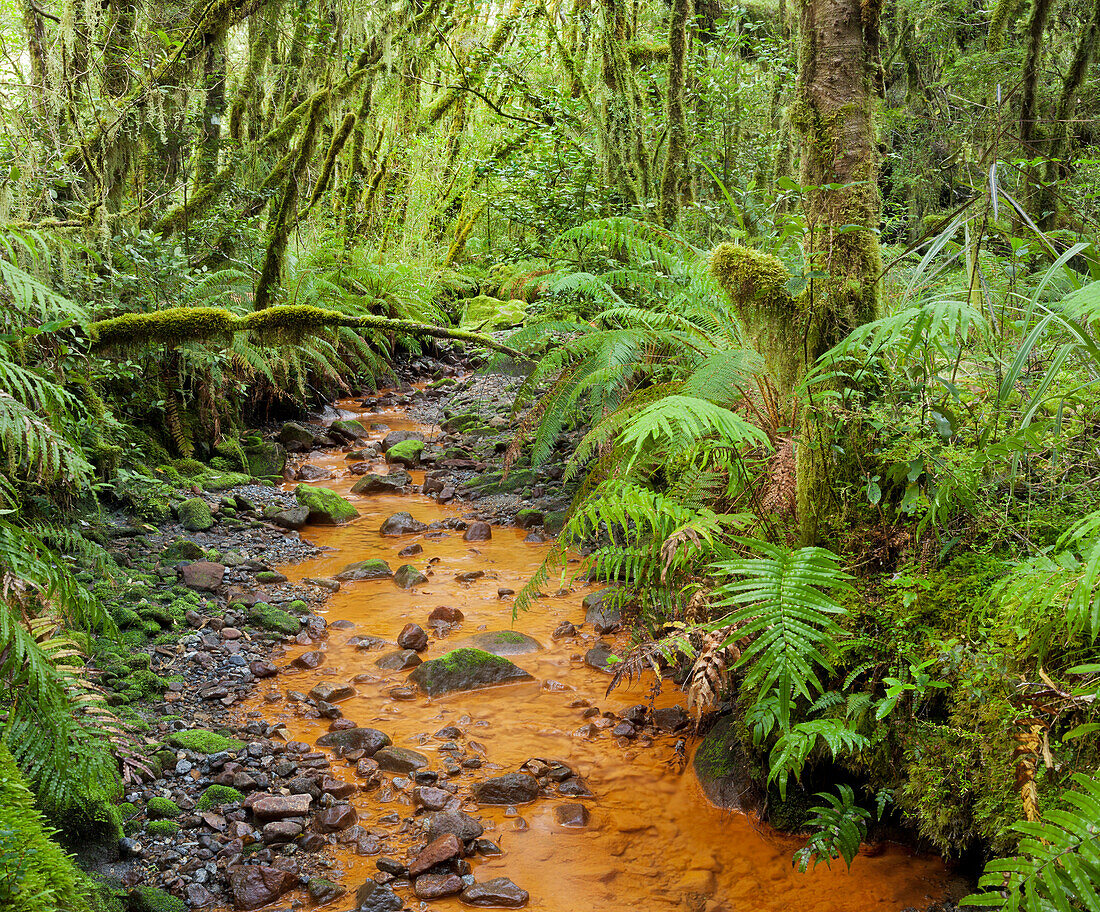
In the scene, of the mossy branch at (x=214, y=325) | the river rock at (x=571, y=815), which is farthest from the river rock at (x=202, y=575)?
the river rock at (x=571, y=815)

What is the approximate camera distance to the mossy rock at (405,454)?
7641mm

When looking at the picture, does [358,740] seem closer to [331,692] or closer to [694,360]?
[331,692]

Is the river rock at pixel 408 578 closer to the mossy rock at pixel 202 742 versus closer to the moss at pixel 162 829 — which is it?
the mossy rock at pixel 202 742

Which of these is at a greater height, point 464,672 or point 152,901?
point 152,901

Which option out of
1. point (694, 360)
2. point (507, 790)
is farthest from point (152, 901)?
point (694, 360)

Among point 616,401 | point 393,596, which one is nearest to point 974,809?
point 616,401

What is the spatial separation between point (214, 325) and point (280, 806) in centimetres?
390

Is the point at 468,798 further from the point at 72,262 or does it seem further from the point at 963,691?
the point at 72,262

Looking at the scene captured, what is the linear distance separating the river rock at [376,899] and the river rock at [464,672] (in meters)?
1.34

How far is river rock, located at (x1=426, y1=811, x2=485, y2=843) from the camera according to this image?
2.64 metres

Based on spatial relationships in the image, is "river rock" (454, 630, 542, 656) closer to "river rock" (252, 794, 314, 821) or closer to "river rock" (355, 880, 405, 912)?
"river rock" (252, 794, 314, 821)

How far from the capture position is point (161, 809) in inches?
102

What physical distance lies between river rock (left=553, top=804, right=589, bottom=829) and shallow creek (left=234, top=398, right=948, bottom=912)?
3 centimetres

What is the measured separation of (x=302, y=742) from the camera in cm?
324
